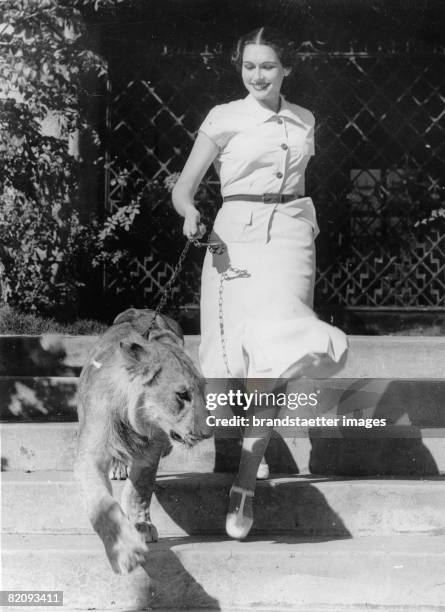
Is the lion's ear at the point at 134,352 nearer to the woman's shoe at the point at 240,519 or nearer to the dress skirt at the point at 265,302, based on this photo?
the dress skirt at the point at 265,302

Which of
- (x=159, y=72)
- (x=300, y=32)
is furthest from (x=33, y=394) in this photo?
(x=300, y=32)

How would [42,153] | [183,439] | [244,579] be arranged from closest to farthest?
[183,439] < [244,579] < [42,153]

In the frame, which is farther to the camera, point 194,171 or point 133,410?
point 194,171

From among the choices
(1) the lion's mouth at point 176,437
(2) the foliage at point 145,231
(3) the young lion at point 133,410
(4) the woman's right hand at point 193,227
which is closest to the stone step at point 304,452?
(3) the young lion at point 133,410

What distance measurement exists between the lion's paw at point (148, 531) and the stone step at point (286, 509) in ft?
0.45

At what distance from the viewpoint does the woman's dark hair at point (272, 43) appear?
3574 mm

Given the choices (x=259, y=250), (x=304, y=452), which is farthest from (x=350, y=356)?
(x=259, y=250)

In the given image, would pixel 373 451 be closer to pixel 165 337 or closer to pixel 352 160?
pixel 165 337

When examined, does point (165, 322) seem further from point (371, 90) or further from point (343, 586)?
point (371, 90)

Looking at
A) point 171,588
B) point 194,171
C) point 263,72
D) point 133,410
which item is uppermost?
point 263,72

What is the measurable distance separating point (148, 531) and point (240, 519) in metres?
0.34

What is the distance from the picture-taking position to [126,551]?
287 cm
